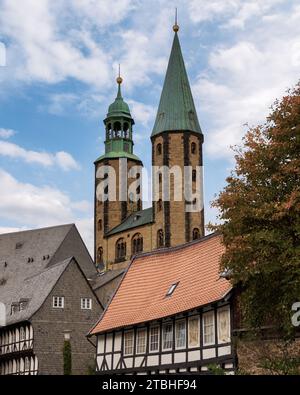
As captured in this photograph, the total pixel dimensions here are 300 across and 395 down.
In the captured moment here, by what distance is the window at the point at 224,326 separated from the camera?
A: 2711 centimetres

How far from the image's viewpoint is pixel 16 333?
163ft

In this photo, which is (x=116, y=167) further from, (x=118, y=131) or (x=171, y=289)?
(x=171, y=289)

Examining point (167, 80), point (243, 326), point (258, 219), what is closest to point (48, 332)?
point (243, 326)

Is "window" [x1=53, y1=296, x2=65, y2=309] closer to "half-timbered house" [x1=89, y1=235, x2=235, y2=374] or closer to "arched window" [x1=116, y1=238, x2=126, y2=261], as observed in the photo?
"half-timbered house" [x1=89, y1=235, x2=235, y2=374]

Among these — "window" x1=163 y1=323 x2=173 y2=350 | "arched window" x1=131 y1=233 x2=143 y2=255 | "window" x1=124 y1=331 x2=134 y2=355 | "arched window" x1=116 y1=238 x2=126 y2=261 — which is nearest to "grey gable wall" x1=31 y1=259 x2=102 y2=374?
"window" x1=124 y1=331 x2=134 y2=355

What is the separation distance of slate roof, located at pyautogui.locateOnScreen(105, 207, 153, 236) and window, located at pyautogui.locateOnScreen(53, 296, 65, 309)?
1643 inches

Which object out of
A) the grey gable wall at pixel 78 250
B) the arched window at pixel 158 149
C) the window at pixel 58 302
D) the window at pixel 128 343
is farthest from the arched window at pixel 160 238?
the window at pixel 128 343

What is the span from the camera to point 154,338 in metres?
32.2

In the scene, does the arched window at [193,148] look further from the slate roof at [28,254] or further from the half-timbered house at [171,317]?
the half-timbered house at [171,317]

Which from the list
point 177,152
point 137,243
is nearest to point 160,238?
point 137,243

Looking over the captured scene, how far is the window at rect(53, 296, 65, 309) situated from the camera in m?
47.8

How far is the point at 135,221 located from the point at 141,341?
199ft

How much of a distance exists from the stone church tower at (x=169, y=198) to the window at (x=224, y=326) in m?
56.4
